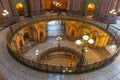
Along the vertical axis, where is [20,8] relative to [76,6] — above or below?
below

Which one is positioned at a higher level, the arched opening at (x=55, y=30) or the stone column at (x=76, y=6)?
the stone column at (x=76, y=6)

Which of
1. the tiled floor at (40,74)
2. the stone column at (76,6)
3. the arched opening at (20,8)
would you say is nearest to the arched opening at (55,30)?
the stone column at (76,6)

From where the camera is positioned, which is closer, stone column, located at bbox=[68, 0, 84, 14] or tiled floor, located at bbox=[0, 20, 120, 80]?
tiled floor, located at bbox=[0, 20, 120, 80]

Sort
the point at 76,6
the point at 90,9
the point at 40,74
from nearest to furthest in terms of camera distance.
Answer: the point at 40,74 < the point at 76,6 < the point at 90,9

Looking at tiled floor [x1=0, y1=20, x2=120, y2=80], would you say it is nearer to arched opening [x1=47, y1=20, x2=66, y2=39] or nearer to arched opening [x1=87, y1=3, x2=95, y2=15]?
arched opening [x1=87, y1=3, x2=95, y2=15]

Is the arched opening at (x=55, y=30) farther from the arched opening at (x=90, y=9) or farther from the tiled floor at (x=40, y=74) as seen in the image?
the tiled floor at (x=40, y=74)

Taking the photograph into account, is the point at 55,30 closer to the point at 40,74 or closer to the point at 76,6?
the point at 76,6

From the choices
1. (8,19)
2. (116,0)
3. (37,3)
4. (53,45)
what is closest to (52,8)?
(37,3)

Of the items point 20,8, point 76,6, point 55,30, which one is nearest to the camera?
point 76,6

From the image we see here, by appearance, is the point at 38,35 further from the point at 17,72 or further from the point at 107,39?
the point at 17,72

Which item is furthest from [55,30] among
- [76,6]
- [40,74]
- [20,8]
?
[40,74]

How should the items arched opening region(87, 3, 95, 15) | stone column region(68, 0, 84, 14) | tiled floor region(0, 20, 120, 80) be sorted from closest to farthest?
tiled floor region(0, 20, 120, 80)
stone column region(68, 0, 84, 14)
arched opening region(87, 3, 95, 15)

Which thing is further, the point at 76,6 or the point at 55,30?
the point at 55,30

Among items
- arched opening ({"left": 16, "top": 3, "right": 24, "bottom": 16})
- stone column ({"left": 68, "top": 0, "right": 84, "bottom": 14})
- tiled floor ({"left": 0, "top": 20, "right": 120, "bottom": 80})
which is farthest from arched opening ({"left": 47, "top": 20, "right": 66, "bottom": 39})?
tiled floor ({"left": 0, "top": 20, "right": 120, "bottom": 80})
